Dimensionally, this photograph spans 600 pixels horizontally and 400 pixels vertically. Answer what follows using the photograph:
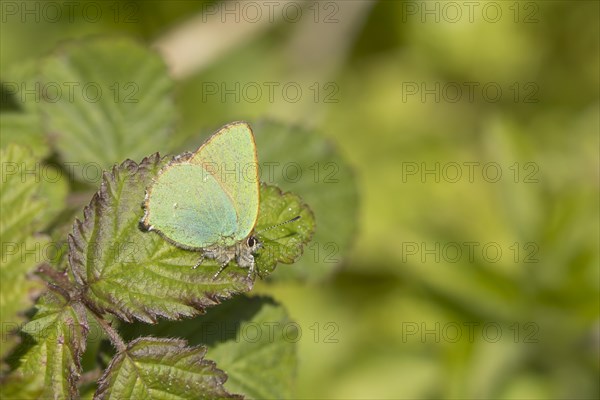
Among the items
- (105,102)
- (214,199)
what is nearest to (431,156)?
(105,102)

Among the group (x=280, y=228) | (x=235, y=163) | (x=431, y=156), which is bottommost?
(x=280, y=228)

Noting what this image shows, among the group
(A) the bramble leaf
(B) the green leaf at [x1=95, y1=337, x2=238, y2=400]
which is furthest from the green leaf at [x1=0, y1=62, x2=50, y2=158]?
(B) the green leaf at [x1=95, y1=337, x2=238, y2=400]

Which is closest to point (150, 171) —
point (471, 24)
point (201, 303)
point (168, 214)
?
point (168, 214)

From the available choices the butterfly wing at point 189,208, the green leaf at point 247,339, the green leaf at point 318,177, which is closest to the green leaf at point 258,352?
the green leaf at point 247,339

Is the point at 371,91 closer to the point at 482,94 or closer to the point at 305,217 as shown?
the point at 482,94

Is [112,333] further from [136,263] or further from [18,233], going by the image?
[18,233]

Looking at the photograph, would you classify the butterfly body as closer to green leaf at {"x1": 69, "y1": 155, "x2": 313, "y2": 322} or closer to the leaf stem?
green leaf at {"x1": 69, "y1": 155, "x2": 313, "y2": 322}

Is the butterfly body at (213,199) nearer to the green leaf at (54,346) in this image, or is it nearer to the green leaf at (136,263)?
the green leaf at (136,263)
